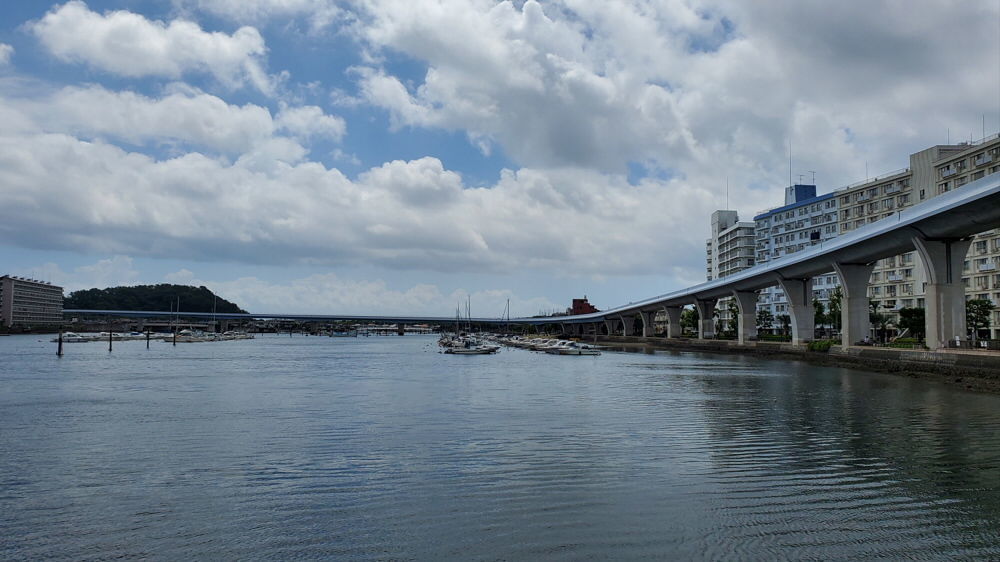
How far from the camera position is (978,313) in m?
78.2

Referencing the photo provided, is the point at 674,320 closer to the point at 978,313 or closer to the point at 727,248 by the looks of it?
the point at 727,248

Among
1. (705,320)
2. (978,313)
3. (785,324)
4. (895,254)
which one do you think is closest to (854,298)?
(895,254)

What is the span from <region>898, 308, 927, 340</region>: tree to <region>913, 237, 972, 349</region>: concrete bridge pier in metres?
35.4

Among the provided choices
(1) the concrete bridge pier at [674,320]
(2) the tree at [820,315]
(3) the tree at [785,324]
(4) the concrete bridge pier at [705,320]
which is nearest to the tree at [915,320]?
(2) the tree at [820,315]

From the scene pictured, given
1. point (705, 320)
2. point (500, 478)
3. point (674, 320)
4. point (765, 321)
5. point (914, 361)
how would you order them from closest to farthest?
point (500, 478), point (914, 361), point (705, 320), point (674, 320), point (765, 321)

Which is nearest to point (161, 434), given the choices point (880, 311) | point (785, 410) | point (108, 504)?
point (108, 504)

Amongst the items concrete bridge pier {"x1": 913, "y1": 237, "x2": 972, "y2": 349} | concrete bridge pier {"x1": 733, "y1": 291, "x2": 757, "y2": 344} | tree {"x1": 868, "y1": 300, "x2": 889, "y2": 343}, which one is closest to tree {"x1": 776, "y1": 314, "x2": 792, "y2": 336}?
tree {"x1": 868, "y1": 300, "x2": 889, "y2": 343}

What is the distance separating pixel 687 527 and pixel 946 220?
45.0m

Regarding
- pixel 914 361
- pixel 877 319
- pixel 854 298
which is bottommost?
pixel 914 361

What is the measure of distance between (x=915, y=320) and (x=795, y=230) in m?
45.3

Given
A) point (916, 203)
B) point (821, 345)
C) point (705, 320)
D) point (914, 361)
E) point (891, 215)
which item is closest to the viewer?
point (914, 361)

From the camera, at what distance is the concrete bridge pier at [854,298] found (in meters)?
65.1

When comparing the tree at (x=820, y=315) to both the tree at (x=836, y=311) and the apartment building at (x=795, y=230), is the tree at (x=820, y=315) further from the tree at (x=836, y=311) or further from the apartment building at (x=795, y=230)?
the apartment building at (x=795, y=230)

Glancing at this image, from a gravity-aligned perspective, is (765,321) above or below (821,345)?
above
